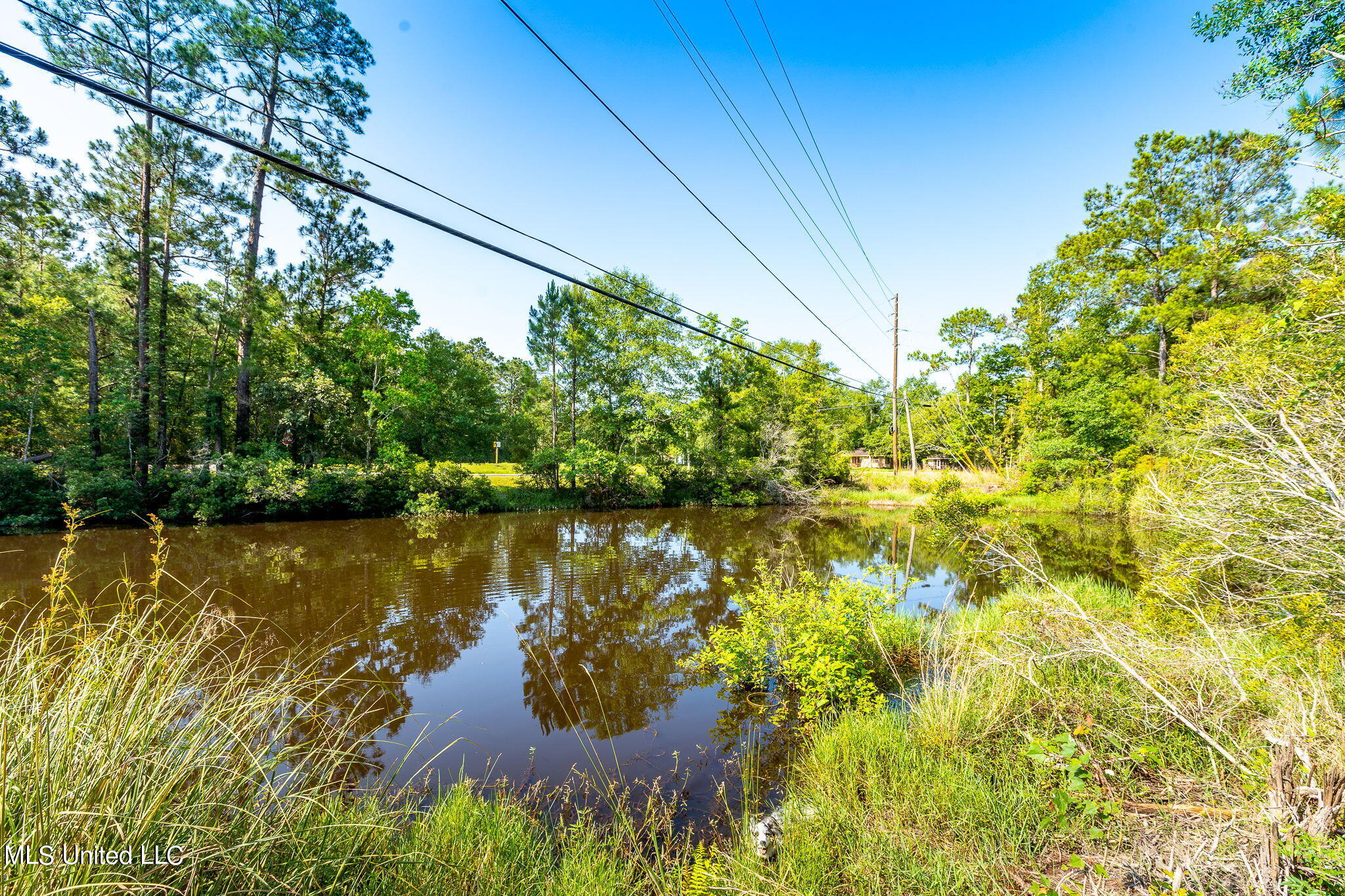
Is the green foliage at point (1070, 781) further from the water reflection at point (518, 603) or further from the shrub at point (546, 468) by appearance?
the shrub at point (546, 468)

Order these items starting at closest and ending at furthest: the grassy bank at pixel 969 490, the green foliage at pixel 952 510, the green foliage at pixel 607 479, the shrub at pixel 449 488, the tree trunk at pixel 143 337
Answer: the tree trunk at pixel 143 337, the green foliage at pixel 952 510, the shrub at pixel 449 488, the grassy bank at pixel 969 490, the green foliage at pixel 607 479

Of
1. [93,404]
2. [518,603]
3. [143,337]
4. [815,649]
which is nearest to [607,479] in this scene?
[518,603]

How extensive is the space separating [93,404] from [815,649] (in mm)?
22200

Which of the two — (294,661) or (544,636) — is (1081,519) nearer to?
(544,636)

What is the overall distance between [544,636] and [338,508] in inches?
584

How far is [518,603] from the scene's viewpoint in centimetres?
894

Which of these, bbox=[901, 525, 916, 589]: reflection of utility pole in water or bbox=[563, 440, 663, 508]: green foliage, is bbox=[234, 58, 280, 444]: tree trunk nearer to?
bbox=[563, 440, 663, 508]: green foliage

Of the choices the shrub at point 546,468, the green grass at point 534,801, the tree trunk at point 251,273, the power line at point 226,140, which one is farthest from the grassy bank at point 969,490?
the tree trunk at point 251,273

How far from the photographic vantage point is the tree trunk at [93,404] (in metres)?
14.5

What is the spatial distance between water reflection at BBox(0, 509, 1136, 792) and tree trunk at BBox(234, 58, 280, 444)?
4.37m

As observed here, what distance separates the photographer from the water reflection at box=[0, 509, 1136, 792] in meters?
4.95

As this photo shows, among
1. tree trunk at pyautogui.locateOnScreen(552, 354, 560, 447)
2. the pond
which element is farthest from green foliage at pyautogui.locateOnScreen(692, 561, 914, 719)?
tree trunk at pyautogui.locateOnScreen(552, 354, 560, 447)

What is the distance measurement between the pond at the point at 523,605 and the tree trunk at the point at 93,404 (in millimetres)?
3242

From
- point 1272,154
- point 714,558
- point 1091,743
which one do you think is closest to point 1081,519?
point 1272,154
